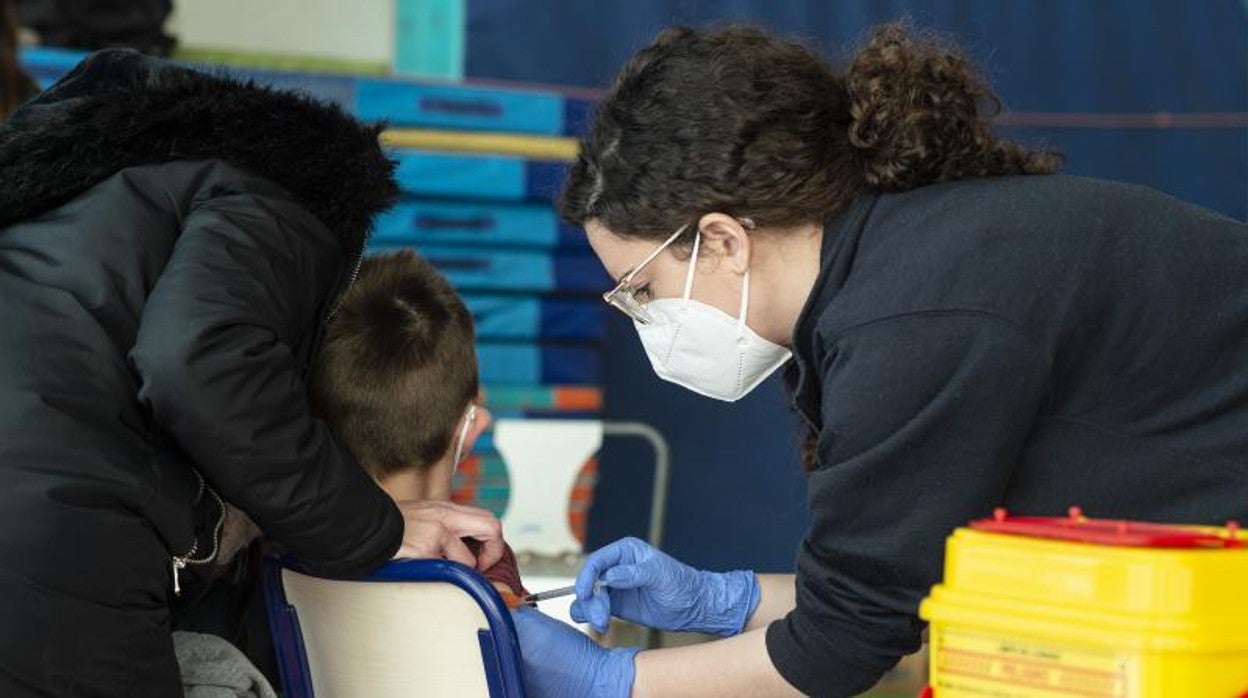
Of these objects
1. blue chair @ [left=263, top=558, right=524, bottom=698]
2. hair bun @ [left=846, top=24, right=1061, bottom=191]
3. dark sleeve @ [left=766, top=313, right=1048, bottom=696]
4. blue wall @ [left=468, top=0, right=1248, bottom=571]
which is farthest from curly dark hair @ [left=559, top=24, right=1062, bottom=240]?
blue wall @ [left=468, top=0, right=1248, bottom=571]

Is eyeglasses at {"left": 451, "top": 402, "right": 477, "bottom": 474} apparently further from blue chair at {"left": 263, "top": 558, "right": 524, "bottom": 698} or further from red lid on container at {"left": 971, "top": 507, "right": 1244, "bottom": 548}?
red lid on container at {"left": 971, "top": 507, "right": 1244, "bottom": 548}

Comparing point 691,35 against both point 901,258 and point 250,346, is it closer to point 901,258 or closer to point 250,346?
point 901,258

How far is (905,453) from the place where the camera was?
1.33 m

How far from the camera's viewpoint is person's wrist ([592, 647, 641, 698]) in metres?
1.57

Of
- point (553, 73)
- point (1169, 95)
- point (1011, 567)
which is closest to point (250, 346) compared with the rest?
point (1011, 567)

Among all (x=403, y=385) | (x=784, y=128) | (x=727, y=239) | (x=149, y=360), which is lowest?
(x=403, y=385)

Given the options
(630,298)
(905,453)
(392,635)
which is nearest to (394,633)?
(392,635)

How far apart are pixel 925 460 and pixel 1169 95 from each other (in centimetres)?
305

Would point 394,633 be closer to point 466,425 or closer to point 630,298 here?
point 466,425

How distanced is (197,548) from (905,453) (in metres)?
0.69

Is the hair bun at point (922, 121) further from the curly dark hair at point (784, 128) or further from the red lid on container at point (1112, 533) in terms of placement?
the red lid on container at point (1112, 533)

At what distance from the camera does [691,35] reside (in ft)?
5.22

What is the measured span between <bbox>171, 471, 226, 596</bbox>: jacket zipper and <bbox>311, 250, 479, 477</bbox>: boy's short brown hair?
24 cm

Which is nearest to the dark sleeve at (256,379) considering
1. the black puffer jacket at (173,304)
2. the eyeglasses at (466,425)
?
the black puffer jacket at (173,304)
